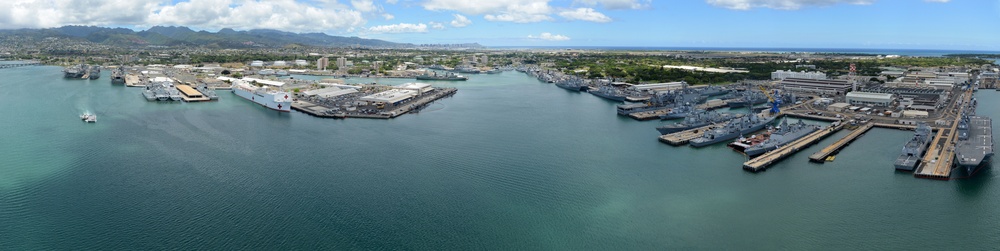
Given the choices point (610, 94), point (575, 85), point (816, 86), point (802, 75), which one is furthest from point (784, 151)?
point (802, 75)

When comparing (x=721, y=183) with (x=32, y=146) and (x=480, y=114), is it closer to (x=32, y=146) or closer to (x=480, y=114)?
(x=480, y=114)

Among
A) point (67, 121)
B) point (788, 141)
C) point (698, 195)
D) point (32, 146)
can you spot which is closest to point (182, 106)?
point (67, 121)

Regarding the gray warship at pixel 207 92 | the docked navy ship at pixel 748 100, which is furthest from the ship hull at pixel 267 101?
the docked navy ship at pixel 748 100

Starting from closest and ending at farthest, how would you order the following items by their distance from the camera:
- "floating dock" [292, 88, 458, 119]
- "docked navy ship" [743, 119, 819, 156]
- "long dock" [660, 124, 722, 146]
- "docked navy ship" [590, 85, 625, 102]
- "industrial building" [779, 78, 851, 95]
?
"docked navy ship" [743, 119, 819, 156] → "long dock" [660, 124, 722, 146] → "floating dock" [292, 88, 458, 119] → "docked navy ship" [590, 85, 625, 102] → "industrial building" [779, 78, 851, 95]

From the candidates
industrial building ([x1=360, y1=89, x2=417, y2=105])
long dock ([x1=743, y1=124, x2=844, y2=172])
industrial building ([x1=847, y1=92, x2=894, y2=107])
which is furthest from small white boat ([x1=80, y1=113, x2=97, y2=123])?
industrial building ([x1=847, y1=92, x2=894, y2=107])

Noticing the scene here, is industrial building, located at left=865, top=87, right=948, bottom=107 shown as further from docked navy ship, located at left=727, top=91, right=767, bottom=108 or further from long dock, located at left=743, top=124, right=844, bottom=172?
long dock, located at left=743, top=124, right=844, bottom=172

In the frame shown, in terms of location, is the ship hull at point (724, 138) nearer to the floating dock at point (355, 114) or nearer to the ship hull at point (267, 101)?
the floating dock at point (355, 114)
